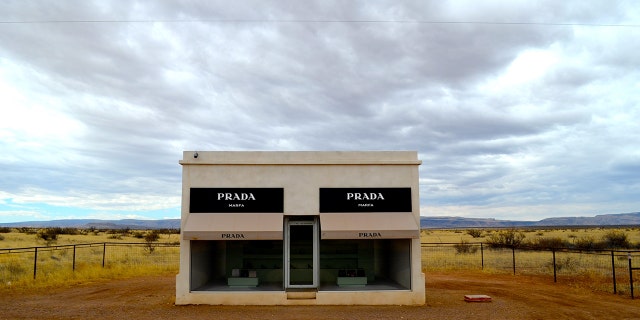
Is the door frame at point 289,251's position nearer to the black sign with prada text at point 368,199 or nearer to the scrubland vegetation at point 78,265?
the black sign with prada text at point 368,199

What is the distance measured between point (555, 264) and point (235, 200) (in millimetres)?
17844

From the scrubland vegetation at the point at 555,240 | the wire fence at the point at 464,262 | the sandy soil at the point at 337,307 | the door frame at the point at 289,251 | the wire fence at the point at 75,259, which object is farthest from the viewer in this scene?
the scrubland vegetation at the point at 555,240

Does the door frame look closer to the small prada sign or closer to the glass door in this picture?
the glass door

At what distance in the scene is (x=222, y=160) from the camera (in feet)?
53.5

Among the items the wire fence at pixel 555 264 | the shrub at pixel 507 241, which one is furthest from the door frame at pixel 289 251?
the shrub at pixel 507 241

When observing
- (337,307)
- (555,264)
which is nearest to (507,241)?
(555,264)

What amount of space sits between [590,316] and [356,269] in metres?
6.97

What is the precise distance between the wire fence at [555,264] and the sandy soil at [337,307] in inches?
68.3

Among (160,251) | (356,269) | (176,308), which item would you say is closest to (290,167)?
(356,269)

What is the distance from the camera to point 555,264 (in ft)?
84.5

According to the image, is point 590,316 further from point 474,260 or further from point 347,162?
point 474,260

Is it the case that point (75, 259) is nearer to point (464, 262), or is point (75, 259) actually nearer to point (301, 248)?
point (301, 248)

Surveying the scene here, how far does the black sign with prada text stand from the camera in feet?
53.4

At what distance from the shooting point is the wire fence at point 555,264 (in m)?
20.5
